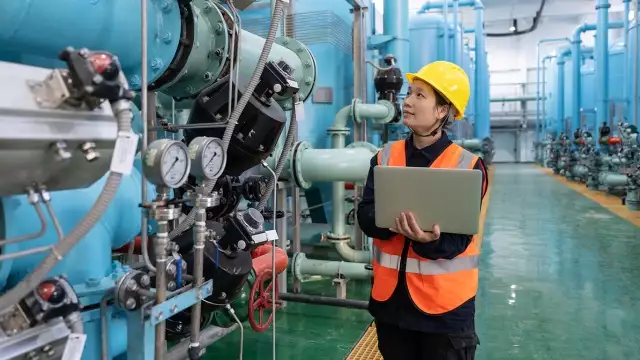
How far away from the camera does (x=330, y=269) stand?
3.19 metres

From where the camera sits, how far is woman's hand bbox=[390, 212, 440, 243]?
1357 millimetres

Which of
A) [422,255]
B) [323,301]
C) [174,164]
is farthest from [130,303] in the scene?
[323,301]

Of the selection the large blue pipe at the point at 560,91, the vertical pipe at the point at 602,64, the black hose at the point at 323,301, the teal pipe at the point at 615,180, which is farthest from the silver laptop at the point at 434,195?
the large blue pipe at the point at 560,91

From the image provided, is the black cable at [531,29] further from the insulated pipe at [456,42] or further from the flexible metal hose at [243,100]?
the flexible metal hose at [243,100]

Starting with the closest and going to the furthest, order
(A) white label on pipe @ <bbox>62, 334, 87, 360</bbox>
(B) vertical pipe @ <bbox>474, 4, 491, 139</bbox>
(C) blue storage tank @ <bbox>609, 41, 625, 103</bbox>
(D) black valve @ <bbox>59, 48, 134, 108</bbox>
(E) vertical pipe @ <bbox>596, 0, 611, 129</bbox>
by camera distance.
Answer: (D) black valve @ <bbox>59, 48, 134, 108</bbox> → (A) white label on pipe @ <bbox>62, 334, 87, 360</bbox> → (E) vertical pipe @ <bbox>596, 0, 611, 129</bbox> → (C) blue storage tank @ <bbox>609, 41, 625, 103</bbox> → (B) vertical pipe @ <bbox>474, 4, 491, 139</bbox>

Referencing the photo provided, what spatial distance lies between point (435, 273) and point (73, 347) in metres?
0.90

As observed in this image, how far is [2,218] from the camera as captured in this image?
1.00m

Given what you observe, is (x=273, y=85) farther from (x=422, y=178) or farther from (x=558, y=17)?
(x=558, y=17)

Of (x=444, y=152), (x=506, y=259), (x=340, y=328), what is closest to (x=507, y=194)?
(x=506, y=259)

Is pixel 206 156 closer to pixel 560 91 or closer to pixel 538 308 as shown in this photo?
pixel 538 308

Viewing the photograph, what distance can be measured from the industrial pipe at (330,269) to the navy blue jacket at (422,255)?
5.13ft

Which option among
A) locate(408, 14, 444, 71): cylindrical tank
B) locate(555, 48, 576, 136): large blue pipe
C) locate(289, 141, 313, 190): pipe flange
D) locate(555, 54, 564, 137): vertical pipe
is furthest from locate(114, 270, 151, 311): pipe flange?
locate(555, 54, 564, 137): vertical pipe

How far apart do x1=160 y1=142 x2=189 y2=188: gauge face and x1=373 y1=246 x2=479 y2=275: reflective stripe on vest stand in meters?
0.67

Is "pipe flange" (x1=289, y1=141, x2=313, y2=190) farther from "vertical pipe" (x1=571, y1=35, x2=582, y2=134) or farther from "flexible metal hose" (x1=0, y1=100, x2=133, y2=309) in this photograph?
"vertical pipe" (x1=571, y1=35, x2=582, y2=134)
